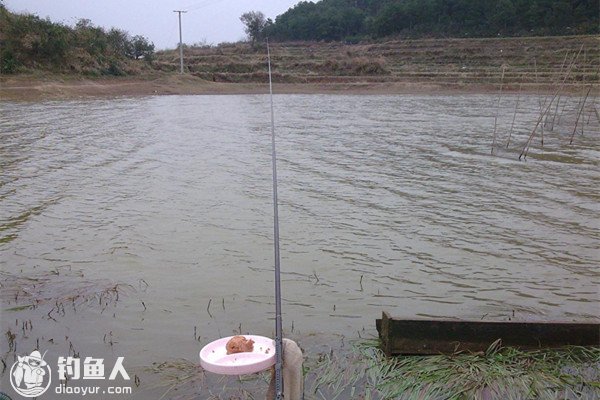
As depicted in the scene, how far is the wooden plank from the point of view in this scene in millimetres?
3508

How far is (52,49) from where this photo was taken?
3108 cm

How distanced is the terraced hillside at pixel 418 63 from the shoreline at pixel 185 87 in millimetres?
595

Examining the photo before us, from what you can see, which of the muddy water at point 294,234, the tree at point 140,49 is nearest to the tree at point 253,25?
the tree at point 140,49

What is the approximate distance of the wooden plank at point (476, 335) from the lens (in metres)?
3.51

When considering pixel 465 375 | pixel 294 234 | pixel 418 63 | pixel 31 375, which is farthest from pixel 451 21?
pixel 31 375

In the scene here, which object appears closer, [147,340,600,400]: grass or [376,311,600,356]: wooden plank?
[147,340,600,400]: grass

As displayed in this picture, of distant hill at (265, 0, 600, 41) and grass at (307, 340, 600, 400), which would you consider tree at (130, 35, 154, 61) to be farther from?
grass at (307, 340, 600, 400)

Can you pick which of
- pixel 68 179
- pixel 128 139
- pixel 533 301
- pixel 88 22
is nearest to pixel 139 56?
pixel 88 22

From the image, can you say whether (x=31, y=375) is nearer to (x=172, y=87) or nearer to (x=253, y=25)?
(x=172, y=87)

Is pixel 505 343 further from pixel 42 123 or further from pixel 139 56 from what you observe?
pixel 139 56

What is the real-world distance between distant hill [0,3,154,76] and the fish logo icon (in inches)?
1068

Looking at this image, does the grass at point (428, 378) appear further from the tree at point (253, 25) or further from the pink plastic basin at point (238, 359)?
the tree at point (253, 25)

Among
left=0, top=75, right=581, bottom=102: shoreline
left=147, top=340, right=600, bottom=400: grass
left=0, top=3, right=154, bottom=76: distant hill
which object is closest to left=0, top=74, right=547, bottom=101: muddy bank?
left=0, top=75, right=581, bottom=102: shoreline

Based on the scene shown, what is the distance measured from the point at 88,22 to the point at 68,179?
33377 mm
